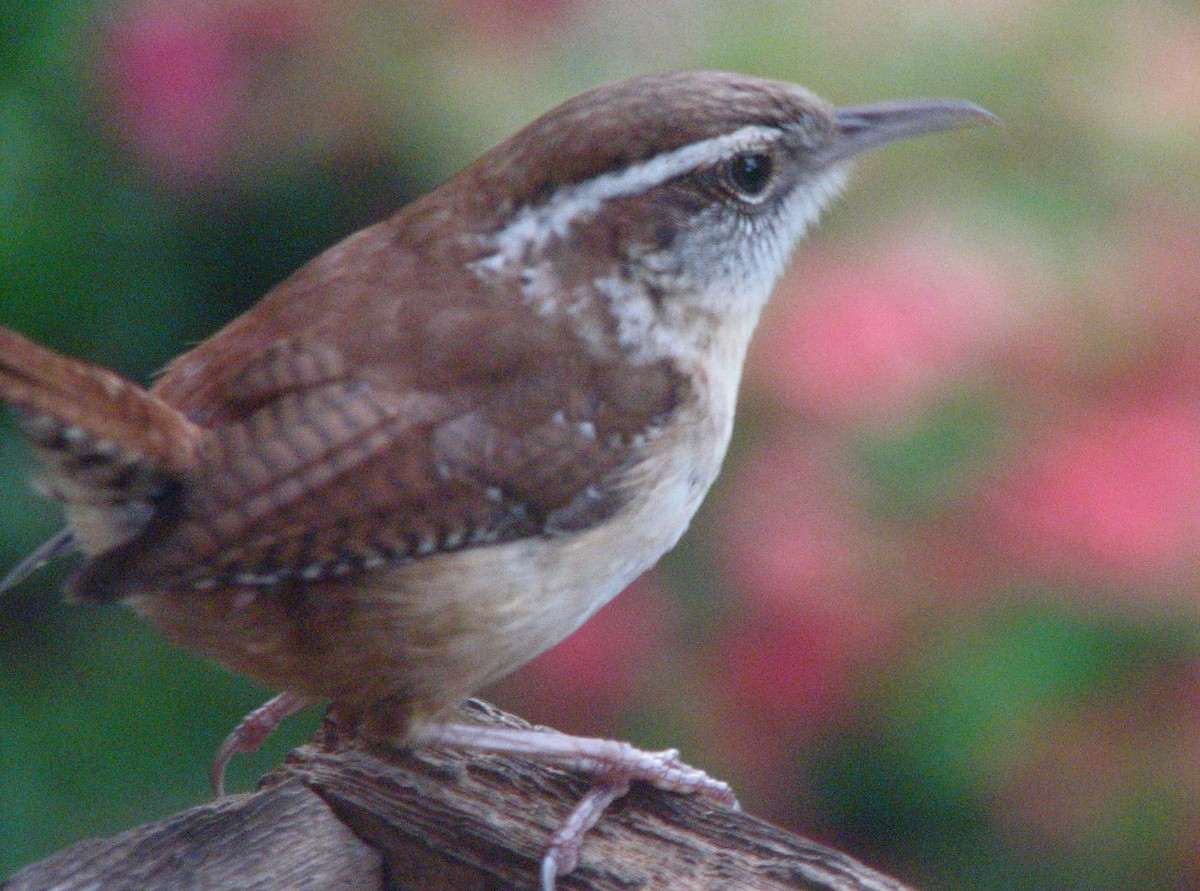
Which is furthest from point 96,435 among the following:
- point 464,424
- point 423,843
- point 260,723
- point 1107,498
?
point 1107,498

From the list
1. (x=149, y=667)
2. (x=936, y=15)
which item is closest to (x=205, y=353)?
(x=149, y=667)

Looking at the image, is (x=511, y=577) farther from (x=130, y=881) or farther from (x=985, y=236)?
(x=985, y=236)

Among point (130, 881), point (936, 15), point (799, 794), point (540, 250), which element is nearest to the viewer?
point (130, 881)

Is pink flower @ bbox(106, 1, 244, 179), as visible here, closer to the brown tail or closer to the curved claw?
the curved claw

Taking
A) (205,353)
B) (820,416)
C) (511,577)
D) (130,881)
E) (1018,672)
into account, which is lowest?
(130,881)

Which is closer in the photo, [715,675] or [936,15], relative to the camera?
[715,675]

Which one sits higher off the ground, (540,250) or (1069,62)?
(1069,62)

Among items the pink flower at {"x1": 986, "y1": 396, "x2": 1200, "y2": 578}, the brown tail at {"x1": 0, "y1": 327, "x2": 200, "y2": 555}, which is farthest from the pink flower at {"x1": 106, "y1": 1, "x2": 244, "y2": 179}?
the pink flower at {"x1": 986, "y1": 396, "x2": 1200, "y2": 578}
